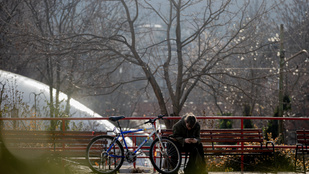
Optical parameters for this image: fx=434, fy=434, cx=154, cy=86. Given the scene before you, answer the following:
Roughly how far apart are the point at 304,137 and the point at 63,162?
5.07 meters

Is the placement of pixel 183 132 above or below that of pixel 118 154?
above

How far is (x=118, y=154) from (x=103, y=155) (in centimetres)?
28

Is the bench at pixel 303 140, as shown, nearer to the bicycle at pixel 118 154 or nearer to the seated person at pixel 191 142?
the seated person at pixel 191 142

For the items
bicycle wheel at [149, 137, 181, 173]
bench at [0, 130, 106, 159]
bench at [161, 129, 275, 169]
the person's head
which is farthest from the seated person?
bench at [0, 130, 106, 159]

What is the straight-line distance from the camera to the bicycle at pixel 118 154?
7.86m

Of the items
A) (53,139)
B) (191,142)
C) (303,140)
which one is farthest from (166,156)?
(303,140)

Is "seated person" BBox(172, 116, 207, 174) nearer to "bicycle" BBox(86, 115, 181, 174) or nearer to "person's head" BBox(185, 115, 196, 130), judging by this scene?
"person's head" BBox(185, 115, 196, 130)

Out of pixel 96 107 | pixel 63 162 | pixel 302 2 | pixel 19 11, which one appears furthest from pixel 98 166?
pixel 96 107

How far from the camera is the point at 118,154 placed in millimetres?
7996

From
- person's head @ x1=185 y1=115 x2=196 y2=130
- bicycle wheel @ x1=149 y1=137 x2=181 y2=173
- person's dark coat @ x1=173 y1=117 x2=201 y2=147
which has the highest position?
person's head @ x1=185 y1=115 x2=196 y2=130

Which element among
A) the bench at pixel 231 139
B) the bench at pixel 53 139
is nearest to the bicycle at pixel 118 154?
the bench at pixel 53 139

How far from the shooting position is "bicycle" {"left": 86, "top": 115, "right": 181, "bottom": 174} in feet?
25.8

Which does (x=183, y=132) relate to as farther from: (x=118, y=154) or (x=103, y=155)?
(x=103, y=155)

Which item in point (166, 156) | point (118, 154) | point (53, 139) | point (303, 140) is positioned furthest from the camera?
point (303, 140)
